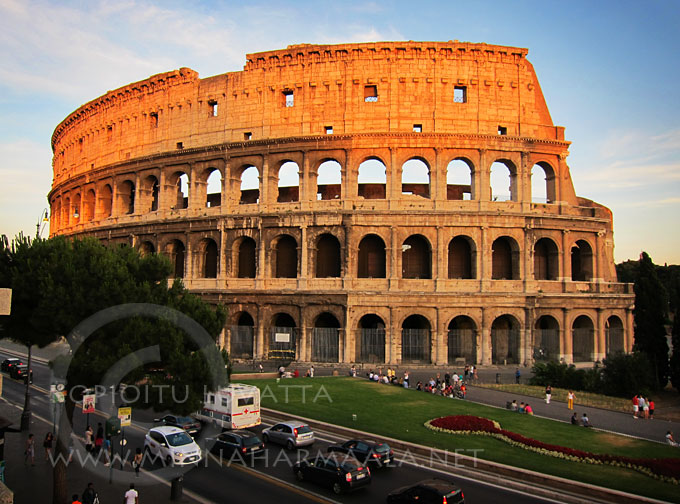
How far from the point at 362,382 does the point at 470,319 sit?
39.1ft

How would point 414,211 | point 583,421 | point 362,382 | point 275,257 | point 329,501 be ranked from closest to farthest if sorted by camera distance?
point 329,501
point 583,421
point 362,382
point 414,211
point 275,257

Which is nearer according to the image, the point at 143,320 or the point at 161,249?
the point at 143,320

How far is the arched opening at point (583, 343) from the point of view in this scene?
38.0 m

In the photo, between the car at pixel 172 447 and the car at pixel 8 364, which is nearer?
the car at pixel 172 447

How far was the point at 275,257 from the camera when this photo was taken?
129ft

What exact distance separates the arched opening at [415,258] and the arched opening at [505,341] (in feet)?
23.4

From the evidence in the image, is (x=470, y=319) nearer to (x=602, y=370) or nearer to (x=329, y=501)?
(x=602, y=370)

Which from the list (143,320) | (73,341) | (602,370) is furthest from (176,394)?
(602,370)

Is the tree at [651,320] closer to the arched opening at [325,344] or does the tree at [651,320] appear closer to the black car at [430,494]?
the arched opening at [325,344]

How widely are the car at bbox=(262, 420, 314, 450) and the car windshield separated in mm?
3489

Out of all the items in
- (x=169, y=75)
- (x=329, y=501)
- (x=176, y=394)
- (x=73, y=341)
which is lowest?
(x=329, y=501)

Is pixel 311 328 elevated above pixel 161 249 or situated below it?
below

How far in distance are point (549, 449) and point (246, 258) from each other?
29.0 meters

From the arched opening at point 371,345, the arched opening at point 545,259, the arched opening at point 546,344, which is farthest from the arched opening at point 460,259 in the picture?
the arched opening at point 371,345
